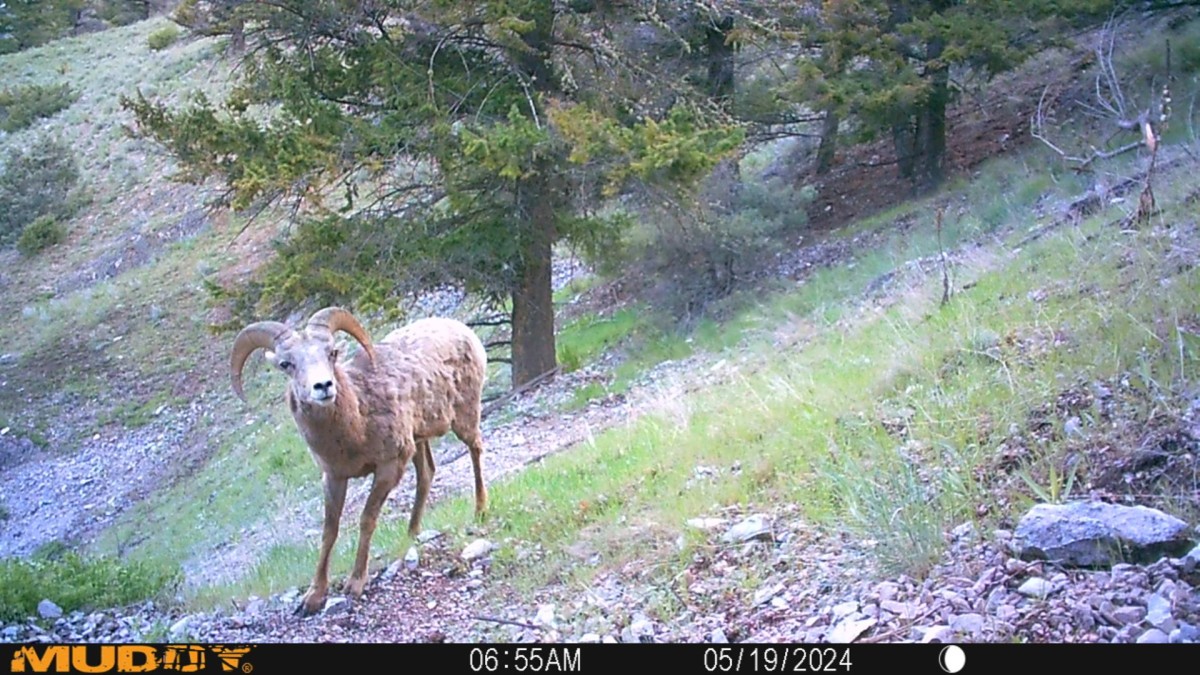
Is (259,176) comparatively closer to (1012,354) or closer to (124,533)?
(124,533)

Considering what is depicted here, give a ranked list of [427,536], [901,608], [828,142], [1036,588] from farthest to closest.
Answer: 1. [828,142]
2. [427,536]
3. [901,608]
4. [1036,588]

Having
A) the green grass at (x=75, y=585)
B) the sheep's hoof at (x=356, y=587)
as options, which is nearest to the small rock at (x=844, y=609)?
the sheep's hoof at (x=356, y=587)

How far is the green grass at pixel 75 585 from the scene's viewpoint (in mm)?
8148

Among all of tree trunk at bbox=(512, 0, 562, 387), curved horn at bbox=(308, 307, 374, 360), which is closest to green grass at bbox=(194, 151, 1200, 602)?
curved horn at bbox=(308, 307, 374, 360)

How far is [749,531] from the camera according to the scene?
6.47m

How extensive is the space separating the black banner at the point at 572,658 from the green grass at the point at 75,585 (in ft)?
6.87

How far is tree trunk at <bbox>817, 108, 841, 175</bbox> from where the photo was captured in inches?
835

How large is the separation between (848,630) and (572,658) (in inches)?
47.9

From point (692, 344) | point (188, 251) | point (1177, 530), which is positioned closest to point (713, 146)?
point (692, 344)

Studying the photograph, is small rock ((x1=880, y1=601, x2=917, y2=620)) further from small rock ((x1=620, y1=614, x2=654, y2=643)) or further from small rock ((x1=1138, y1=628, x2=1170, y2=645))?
small rock ((x1=620, y1=614, x2=654, y2=643))

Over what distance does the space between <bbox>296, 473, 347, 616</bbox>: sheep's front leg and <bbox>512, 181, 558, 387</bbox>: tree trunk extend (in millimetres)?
7450

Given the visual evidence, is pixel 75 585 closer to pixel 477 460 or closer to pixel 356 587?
pixel 356 587

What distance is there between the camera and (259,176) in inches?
503

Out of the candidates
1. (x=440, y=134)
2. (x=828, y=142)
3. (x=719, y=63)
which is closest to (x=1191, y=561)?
(x=440, y=134)
